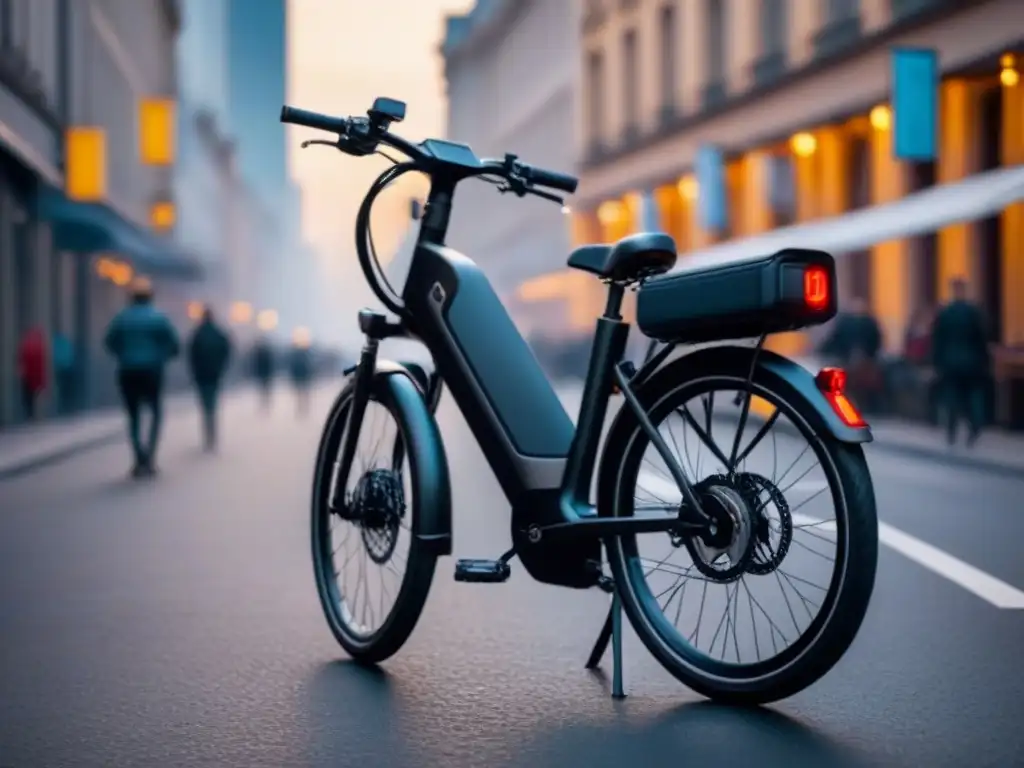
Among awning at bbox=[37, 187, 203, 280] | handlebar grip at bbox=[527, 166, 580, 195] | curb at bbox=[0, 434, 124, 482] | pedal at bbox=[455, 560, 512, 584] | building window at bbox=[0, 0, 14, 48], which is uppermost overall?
building window at bbox=[0, 0, 14, 48]

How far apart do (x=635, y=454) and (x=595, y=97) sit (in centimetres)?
4460

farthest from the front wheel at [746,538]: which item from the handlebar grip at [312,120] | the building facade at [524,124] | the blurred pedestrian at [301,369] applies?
the building facade at [524,124]

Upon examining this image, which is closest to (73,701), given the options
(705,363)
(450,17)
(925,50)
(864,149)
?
(705,363)

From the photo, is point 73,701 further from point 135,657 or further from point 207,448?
point 207,448

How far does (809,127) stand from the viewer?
101 ft

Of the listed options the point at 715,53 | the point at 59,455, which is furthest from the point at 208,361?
the point at 715,53

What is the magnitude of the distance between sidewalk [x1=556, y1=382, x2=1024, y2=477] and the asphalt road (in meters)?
5.00

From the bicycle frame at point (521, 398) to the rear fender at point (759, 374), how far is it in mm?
104

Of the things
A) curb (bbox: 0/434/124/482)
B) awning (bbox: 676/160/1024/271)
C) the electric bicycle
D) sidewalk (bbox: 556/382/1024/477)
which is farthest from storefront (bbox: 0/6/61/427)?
the electric bicycle

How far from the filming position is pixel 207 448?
19078 millimetres

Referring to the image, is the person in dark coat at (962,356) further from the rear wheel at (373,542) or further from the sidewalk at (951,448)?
the rear wheel at (373,542)

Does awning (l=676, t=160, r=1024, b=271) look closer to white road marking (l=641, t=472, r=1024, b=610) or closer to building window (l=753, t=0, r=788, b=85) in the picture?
building window (l=753, t=0, r=788, b=85)

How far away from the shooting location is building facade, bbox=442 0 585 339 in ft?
203

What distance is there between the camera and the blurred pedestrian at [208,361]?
65.1ft
